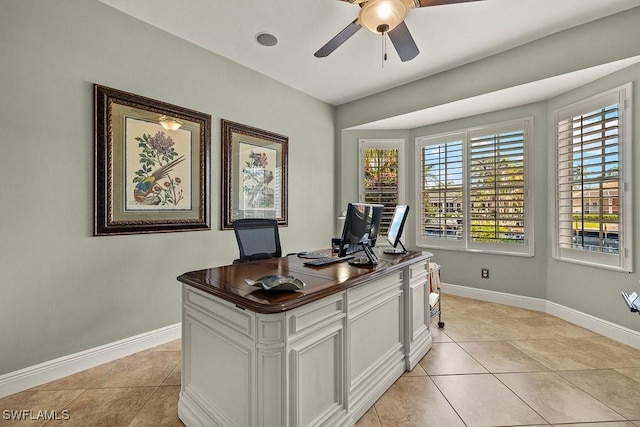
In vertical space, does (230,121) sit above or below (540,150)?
above

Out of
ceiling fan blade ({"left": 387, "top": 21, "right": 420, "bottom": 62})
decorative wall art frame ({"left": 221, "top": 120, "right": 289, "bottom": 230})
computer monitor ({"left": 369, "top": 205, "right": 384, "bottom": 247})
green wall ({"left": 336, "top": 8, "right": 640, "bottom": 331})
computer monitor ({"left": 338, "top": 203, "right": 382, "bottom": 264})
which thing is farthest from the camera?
decorative wall art frame ({"left": 221, "top": 120, "right": 289, "bottom": 230})

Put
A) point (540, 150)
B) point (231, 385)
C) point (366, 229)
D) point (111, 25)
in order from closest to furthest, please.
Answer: point (231, 385) < point (366, 229) < point (111, 25) < point (540, 150)

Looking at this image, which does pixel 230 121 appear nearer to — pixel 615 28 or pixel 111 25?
pixel 111 25

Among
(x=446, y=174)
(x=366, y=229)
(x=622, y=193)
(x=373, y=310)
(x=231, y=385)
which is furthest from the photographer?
(x=446, y=174)

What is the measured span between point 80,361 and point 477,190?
459cm

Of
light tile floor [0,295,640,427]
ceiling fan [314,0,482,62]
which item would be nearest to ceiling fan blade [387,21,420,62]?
ceiling fan [314,0,482,62]

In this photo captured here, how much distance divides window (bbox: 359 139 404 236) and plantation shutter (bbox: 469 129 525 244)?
103cm

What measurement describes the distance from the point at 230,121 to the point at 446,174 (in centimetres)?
305

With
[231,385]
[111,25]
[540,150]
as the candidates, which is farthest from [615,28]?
[111,25]

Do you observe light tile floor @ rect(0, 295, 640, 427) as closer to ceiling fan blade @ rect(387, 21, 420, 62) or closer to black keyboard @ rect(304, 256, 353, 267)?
black keyboard @ rect(304, 256, 353, 267)

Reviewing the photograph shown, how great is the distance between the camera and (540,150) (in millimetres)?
3498

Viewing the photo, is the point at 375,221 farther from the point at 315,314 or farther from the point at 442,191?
the point at 442,191

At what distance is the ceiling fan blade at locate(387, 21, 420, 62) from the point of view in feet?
7.10

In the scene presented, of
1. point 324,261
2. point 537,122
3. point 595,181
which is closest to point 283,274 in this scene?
point 324,261
